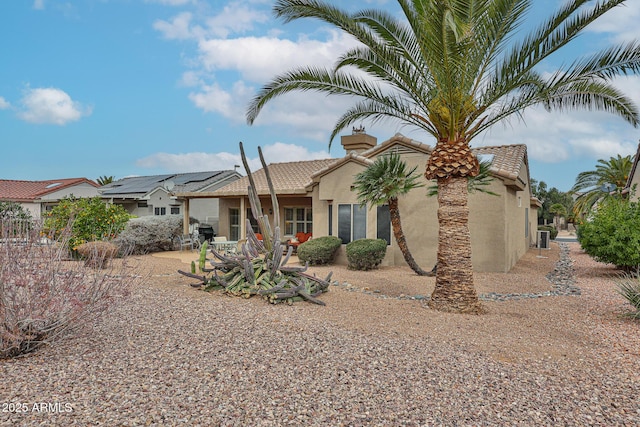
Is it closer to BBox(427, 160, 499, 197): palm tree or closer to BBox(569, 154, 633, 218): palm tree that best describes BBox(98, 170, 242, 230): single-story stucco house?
BBox(427, 160, 499, 197): palm tree

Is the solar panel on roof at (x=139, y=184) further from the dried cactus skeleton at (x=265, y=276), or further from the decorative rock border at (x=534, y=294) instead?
the decorative rock border at (x=534, y=294)

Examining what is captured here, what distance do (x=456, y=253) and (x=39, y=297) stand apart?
7091 mm

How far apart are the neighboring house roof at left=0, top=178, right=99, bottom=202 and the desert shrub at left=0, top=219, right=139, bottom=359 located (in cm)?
3341

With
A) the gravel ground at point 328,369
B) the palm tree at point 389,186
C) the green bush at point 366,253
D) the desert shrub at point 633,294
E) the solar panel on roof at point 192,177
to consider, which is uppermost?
the solar panel on roof at point 192,177

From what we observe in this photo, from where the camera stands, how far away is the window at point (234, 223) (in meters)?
23.0

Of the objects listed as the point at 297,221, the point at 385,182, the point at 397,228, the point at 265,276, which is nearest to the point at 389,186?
the point at 385,182

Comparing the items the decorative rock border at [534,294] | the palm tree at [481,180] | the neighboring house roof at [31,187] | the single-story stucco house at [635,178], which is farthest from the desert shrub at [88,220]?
the single-story stucco house at [635,178]

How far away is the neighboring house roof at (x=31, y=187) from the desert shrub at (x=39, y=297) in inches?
1315

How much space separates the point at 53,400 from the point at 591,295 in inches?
454

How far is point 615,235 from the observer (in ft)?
44.1

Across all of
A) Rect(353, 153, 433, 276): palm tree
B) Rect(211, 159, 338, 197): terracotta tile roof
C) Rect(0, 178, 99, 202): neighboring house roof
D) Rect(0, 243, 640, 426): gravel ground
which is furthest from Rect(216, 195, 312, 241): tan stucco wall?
Rect(0, 178, 99, 202): neighboring house roof

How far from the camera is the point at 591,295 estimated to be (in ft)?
36.2

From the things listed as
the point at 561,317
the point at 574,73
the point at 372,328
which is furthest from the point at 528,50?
the point at 372,328

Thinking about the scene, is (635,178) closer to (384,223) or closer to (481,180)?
(481,180)
